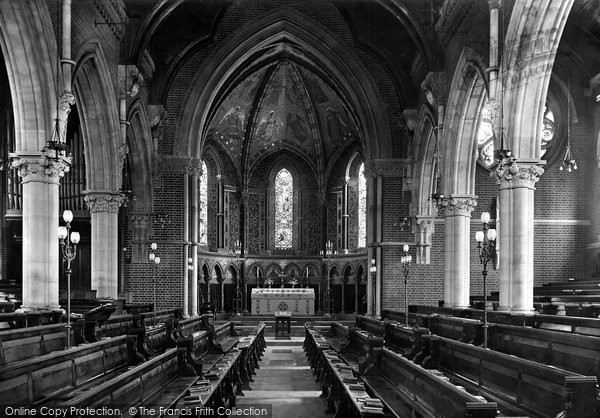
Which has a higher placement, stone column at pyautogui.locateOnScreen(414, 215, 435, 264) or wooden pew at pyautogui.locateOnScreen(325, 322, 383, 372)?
stone column at pyautogui.locateOnScreen(414, 215, 435, 264)

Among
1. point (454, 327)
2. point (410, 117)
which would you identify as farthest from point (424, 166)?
point (454, 327)

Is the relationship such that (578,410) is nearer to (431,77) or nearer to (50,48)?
(50,48)

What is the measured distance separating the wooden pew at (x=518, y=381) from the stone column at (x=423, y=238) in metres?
17.6

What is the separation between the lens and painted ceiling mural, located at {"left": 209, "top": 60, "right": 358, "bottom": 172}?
37219mm

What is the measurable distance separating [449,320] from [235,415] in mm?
7323

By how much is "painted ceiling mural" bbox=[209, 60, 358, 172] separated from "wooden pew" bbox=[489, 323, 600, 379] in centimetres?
2453

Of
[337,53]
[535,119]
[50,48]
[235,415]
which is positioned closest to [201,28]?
[337,53]

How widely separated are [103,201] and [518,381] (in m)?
16.5

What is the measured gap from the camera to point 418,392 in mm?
8508

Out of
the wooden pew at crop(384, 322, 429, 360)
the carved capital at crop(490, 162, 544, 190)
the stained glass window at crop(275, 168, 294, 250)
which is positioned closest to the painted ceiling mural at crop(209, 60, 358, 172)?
the stained glass window at crop(275, 168, 294, 250)

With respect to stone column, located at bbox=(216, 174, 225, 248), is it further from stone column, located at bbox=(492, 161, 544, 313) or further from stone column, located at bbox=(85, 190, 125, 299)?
stone column, located at bbox=(492, 161, 544, 313)

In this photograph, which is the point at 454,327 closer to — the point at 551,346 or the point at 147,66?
the point at 551,346

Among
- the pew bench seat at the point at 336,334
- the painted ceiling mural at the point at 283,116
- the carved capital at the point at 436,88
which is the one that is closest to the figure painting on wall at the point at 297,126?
the painted ceiling mural at the point at 283,116

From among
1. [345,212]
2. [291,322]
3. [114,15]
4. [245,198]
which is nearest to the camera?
[114,15]
